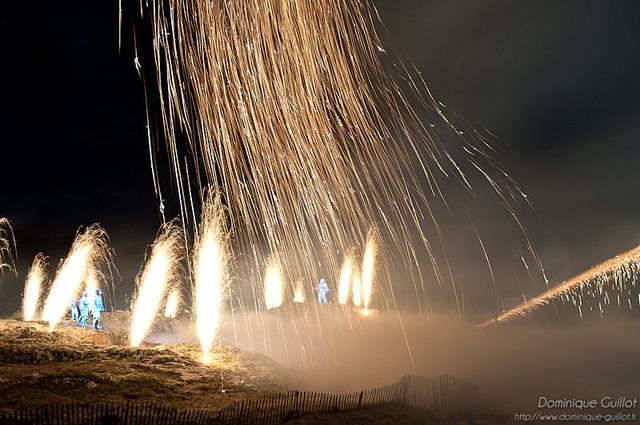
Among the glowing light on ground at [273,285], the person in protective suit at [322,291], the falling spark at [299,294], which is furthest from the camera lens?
the glowing light on ground at [273,285]

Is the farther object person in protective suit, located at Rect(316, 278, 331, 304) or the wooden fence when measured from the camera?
person in protective suit, located at Rect(316, 278, 331, 304)

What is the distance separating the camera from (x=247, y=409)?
13.1 meters

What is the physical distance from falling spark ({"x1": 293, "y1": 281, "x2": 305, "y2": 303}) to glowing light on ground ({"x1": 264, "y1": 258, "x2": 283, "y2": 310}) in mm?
1634

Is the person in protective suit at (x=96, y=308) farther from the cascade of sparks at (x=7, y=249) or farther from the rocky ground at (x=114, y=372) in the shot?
the cascade of sparks at (x=7, y=249)

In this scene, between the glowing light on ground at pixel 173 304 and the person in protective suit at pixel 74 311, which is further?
the glowing light on ground at pixel 173 304

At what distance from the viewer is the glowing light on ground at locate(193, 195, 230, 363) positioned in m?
23.2

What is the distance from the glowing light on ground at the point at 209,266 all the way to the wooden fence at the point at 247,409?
29.9 feet

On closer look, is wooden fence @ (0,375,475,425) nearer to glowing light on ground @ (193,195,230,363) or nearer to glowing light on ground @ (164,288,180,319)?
glowing light on ground @ (193,195,230,363)

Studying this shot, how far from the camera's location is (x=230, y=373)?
18.0 meters

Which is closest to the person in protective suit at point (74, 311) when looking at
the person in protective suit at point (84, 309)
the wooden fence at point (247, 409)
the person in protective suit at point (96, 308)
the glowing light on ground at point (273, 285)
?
the person in protective suit at point (84, 309)

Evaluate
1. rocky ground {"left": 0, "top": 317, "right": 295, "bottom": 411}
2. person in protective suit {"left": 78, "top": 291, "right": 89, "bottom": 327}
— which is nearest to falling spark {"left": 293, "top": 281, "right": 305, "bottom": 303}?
person in protective suit {"left": 78, "top": 291, "right": 89, "bottom": 327}

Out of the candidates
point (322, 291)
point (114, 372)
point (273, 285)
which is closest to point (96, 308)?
point (114, 372)

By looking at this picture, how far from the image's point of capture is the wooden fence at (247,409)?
10.7 metres

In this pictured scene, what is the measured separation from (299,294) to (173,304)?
12351 mm
